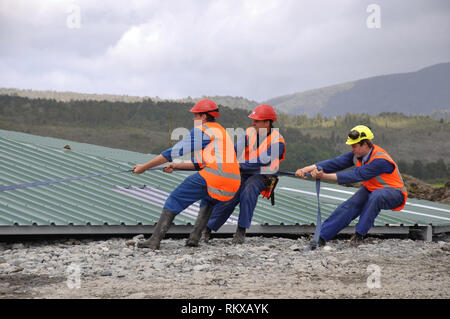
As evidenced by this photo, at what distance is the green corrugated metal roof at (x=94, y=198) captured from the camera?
874cm

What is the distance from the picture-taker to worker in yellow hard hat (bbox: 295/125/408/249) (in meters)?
7.67

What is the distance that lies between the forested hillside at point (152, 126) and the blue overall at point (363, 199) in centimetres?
5840

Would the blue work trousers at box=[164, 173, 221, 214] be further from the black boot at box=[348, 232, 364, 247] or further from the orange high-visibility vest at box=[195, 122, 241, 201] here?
the black boot at box=[348, 232, 364, 247]

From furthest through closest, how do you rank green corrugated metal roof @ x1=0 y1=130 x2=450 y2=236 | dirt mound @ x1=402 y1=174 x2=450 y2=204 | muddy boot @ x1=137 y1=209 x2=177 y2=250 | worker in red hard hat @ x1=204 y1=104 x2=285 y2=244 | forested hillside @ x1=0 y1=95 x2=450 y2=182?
forested hillside @ x1=0 y1=95 x2=450 y2=182 < dirt mound @ x1=402 y1=174 x2=450 y2=204 < green corrugated metal roof @ x1=0 y1=130 x2=450 y2=236 < worker in red hard hat @ x1=204 y1=104 x2=285 y2=244 < muddy boot @ x1=137 y1=209 x2=177 y2=250

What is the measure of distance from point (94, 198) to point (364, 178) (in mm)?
4648

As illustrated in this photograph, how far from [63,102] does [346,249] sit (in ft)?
261

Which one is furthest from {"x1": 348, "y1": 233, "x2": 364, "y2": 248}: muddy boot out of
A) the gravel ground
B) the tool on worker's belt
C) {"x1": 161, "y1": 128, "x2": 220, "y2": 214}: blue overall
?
{"x1": 161, "y1": 128, "x2": 220, "y2": 214}: blue overall

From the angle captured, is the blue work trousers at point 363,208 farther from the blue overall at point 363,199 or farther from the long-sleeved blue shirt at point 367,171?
the long-sleeved blue shirt at point 367,171

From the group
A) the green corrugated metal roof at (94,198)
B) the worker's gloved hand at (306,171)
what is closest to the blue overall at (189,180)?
the worker's gloved hand at (306,171)

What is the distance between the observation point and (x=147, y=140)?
234 feet

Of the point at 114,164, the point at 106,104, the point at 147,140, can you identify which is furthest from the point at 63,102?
the point at 114,164

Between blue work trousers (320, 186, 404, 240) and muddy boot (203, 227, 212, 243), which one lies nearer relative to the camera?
blue work trousers (320, 186, 404, 240)

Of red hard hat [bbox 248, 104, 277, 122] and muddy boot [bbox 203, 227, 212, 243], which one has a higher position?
red hard hat [bbox 248, 104, 277, 122]

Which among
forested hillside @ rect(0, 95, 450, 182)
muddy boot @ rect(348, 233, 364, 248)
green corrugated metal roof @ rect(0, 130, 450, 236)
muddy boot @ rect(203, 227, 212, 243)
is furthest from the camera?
forested hillside @ rect(0, 95, 450, 182)
